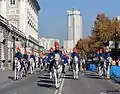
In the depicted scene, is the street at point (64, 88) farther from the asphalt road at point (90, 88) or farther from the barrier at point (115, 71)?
the barrier at point (115, 71)

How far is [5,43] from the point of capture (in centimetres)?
7062

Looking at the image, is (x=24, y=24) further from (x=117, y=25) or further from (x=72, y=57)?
(x=72, y=57)

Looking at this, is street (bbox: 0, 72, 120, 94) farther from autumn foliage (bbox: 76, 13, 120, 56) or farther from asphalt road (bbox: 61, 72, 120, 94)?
autumn foliage (bbox: 76, 13, 120, 56)

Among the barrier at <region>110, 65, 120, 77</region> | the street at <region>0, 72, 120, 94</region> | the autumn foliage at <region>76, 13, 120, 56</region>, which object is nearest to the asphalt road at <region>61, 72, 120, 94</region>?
the street at <region>0, 72, 120, 94</region>

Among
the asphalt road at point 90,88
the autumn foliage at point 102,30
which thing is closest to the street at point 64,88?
the asphalt road at point 90,88

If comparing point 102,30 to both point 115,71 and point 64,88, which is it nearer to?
point 115,71

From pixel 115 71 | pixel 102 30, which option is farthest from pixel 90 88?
pixel 102 30

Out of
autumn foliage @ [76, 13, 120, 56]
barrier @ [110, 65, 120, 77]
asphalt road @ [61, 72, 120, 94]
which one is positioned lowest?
asphalt road @ [61, 72, 120, 94]

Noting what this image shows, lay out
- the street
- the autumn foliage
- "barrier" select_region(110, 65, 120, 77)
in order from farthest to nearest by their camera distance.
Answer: the autumn foliage → "barrier" select_region(110, 65, 120, 77) → the street

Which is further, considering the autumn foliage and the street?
the autumn foliage

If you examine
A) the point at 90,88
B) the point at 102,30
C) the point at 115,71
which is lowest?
the point at 90,88

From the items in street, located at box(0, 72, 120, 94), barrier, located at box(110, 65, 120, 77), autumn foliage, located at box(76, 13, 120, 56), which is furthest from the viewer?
autumn foliage, located at box(76, 13, 120, 56)

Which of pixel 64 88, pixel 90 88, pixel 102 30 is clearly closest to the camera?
pixel 64 88

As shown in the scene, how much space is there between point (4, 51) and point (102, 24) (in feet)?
69.0
